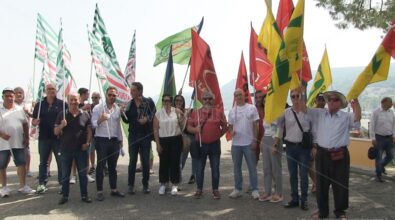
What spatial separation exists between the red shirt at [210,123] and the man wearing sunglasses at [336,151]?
1965mm

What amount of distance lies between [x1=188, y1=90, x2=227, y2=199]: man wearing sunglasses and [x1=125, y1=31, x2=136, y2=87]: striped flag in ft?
9.42

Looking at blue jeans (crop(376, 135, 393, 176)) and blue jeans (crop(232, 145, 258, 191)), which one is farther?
blue jeans (crop(376, 135, 393, 176))

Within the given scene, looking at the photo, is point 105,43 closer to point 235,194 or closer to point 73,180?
point 73,180

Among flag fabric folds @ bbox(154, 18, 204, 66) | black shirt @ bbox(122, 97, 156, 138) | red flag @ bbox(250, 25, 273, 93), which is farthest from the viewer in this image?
flag fabric folds @ bbox(154, 18, 204, 66)

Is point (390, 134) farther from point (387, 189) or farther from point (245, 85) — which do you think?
point (245, 85)

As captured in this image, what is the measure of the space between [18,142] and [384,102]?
7.73 m

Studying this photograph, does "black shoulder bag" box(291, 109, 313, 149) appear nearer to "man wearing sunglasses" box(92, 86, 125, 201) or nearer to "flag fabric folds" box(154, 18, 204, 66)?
"man wearing sunglasses" box(92, 86, 125, 201)

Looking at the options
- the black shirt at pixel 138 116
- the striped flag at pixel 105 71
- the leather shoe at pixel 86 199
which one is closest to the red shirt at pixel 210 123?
the black shirt at pixel 138 116

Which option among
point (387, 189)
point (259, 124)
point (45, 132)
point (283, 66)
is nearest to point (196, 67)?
point (259, 124)

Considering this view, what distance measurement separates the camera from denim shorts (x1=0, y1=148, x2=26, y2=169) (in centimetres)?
710

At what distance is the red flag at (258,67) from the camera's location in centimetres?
800

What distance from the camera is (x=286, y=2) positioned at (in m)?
7.44

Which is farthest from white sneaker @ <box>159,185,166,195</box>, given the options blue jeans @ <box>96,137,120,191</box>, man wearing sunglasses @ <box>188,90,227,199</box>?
blue jeans @ <box>96,137,120,191</box>

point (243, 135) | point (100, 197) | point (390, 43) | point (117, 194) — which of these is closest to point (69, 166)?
point (100, 197)
